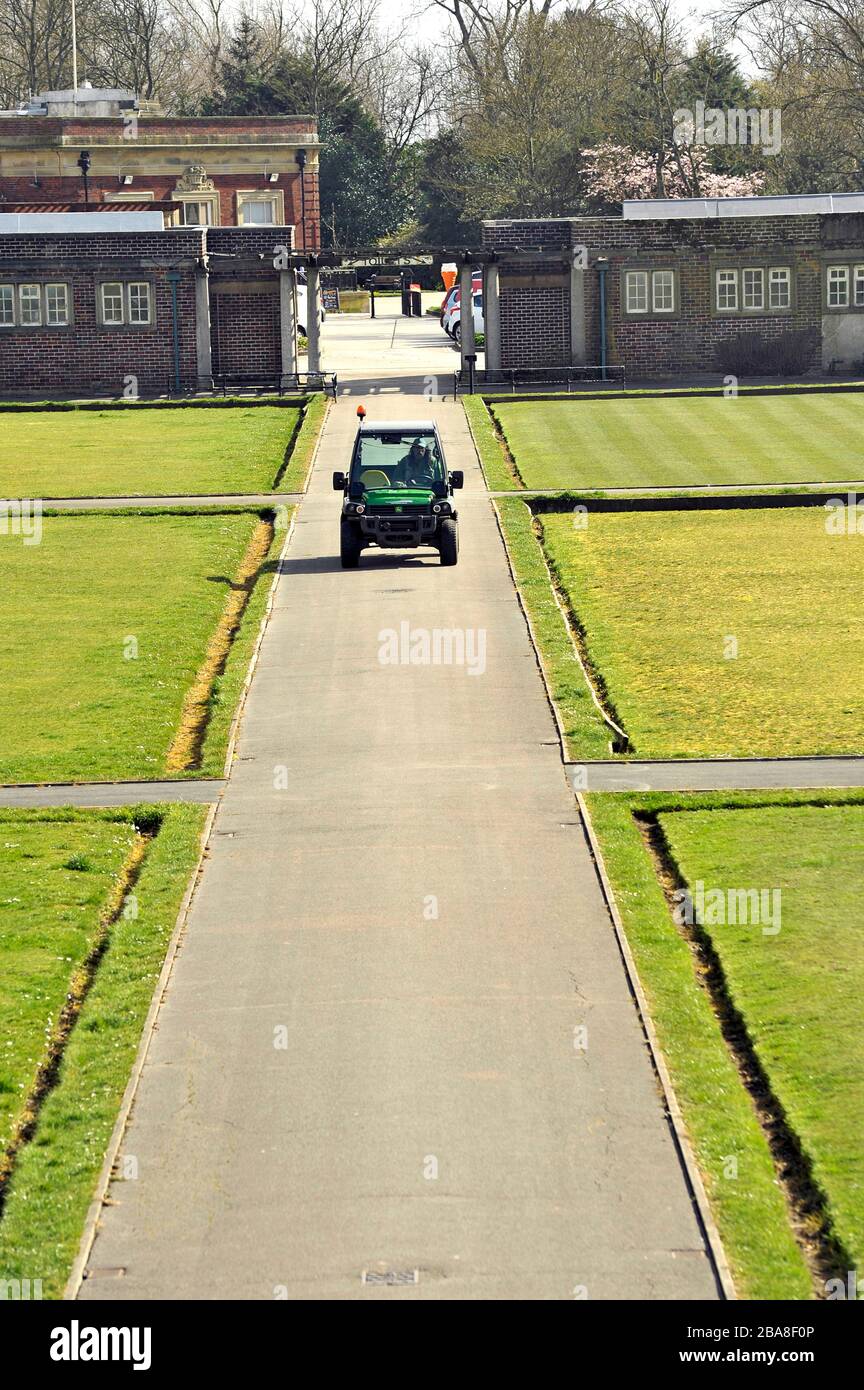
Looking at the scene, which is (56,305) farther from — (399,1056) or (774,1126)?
(774,1126)

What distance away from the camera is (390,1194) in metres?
10.8

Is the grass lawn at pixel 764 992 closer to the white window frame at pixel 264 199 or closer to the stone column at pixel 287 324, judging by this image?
the stone column at pixel 287 324

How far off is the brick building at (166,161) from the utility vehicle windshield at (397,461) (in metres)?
51.9

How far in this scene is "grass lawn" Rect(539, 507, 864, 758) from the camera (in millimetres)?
20766

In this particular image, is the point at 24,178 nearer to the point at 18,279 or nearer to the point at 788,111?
the point at 18,279

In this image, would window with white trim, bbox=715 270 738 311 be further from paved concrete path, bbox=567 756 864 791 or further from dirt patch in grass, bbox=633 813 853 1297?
dirt patch in grass, bbox=633 813 853 1297

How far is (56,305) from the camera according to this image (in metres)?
57.2

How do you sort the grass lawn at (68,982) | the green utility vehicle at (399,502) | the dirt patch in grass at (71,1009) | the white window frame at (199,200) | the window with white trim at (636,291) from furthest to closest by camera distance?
the white window frame at (199,200) → the window with white trim at (636,291) → the green utility vehicle at (399,502) → the dirt patch in grass at (71,1009) → the grass lawn at (68,982)

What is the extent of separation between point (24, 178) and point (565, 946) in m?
→ 73.3

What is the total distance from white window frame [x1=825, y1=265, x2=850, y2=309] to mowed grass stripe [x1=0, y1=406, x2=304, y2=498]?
17.1 m

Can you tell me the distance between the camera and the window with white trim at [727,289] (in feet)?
189

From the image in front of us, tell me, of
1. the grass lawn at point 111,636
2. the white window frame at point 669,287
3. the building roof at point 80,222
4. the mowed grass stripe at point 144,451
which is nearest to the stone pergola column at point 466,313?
the white window frame at point 669,287

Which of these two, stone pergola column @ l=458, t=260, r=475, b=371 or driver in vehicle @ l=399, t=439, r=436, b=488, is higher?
stone pergola column @ l=458, t=260, r=475, b=371

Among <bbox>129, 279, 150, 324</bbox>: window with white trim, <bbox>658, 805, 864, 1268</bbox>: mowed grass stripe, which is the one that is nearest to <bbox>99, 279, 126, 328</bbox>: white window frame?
<bbox>129, 279, 150, 324</bbox>: window with white trim
